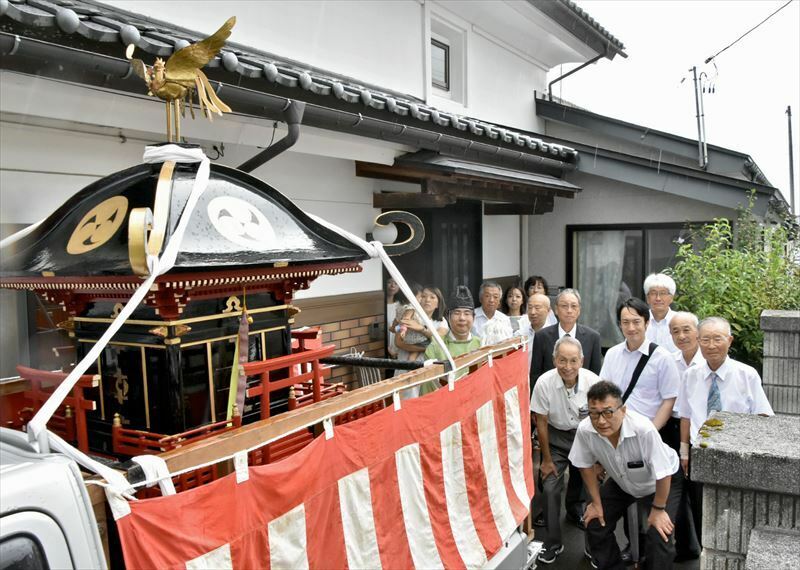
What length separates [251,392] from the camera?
10.9 feet

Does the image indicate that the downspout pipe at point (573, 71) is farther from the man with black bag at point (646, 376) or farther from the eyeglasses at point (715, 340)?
the eyeglasses at point (715, 340)

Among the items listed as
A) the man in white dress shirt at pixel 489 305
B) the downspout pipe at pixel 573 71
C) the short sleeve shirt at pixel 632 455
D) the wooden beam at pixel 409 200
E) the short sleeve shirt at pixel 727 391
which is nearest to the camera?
the short sleeve shirt at pixel 632 455

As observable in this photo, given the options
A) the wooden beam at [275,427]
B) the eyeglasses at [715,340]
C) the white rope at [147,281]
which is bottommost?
the wooden beam at [275,427]

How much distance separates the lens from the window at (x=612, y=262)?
37.8ft

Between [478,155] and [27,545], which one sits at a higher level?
[478,155]

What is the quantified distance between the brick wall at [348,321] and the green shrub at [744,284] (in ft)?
12.7

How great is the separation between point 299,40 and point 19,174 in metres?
3.93

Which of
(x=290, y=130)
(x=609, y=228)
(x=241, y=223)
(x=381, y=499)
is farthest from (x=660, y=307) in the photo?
(x=241, y=223)

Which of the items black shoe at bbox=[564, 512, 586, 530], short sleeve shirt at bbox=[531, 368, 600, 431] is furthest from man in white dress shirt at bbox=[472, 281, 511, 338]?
black shoe at bbox=[564, 512, 586, 530]

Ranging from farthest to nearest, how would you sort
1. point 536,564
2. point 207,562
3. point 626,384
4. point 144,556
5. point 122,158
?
1. point 626,384
2. point 536,564
3. point 122,158
4. point 207,562
5. point 144,556

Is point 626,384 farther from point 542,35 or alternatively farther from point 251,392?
point 542,35

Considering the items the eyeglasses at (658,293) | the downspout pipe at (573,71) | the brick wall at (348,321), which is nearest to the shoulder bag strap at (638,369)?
the eyeglasses at (658,293)

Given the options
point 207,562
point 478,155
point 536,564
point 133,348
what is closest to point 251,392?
point 133,348

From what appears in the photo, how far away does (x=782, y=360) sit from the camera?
5.49 meters
